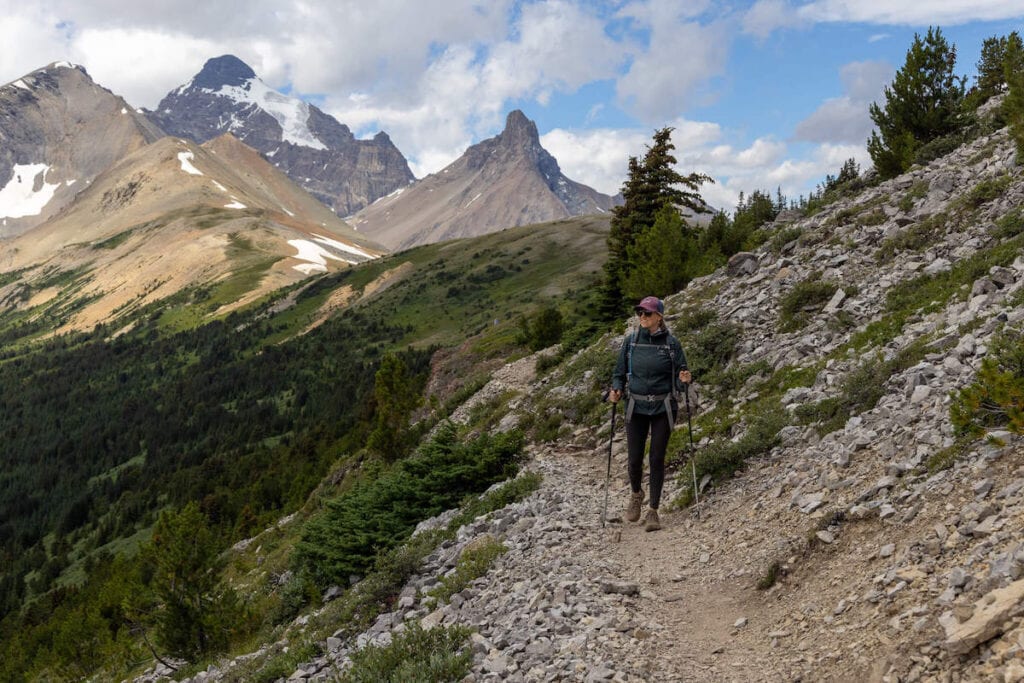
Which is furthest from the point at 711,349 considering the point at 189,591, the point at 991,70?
the point at 991,70

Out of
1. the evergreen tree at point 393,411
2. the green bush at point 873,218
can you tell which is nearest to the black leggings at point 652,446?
the green bush at point 873,218

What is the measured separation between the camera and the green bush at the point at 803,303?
19.2 meters

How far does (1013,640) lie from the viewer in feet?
16.2

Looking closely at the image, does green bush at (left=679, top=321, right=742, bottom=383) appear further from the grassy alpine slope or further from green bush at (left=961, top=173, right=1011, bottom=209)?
the grassy alpine slope

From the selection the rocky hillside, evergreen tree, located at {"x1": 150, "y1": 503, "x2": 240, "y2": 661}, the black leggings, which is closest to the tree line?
the rocky hillside

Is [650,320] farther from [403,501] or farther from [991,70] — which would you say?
[991,70]

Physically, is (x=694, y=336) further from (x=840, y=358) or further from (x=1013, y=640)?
(x=1013, y=640)

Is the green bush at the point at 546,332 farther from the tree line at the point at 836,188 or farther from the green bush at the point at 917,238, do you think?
the green bush at the point at 917,238

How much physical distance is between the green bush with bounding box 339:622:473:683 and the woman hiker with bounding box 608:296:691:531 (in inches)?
174

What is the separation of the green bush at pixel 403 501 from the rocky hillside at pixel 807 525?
1.58 m

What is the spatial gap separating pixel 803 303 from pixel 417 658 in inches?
644

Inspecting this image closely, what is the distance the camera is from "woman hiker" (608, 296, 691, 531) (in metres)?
11.1

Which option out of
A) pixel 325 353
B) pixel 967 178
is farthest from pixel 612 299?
pixel 325 353

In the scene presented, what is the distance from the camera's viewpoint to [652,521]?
11523 millimetres
